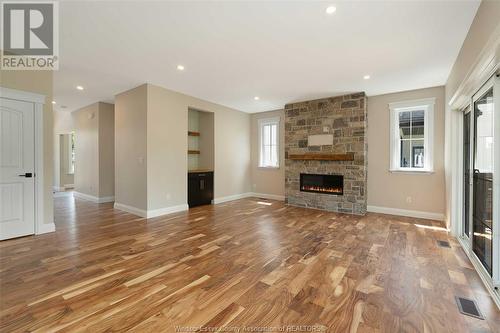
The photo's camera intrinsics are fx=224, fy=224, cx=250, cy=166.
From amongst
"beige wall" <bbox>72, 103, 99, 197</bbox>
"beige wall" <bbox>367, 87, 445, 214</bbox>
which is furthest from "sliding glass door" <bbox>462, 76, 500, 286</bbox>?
"beige wall" <bbox>72, 103, 99, 197</bbox>

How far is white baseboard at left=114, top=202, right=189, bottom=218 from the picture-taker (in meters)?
4.69

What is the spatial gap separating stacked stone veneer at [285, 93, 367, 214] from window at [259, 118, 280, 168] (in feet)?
2.80

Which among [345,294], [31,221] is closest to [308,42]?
[345,294]

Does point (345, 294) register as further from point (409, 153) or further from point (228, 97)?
point (228, 97)

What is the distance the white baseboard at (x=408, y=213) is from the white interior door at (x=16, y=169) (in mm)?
6690

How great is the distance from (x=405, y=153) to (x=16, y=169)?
23.9 ft

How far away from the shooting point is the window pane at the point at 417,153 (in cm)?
485

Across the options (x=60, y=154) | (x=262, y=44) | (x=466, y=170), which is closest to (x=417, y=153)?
(x=466, y=170)

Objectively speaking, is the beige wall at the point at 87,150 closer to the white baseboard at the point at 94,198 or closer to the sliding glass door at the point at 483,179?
the white baseboard at the point at 94,198

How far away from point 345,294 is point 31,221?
466 cm

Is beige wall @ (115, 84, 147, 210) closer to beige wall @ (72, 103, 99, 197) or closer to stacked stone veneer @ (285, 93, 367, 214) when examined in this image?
beige wall @ (72, 103, 99, 197)

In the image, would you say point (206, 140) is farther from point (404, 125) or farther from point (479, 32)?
point (479, 32)

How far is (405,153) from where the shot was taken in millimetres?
5043

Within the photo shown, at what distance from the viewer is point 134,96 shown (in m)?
4.91
